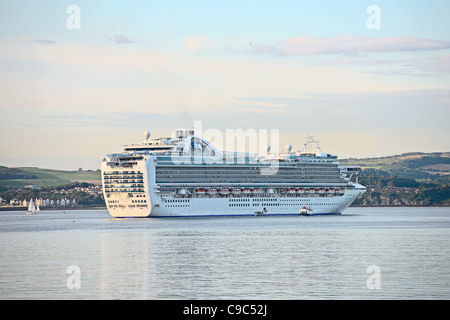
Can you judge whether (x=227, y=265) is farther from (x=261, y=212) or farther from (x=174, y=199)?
(x=261, y=212)

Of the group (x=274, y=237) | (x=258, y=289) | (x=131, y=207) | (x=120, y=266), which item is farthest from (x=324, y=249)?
(x=131, y=207)

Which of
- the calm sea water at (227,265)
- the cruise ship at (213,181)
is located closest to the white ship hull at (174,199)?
the cruise ship at (213,181)

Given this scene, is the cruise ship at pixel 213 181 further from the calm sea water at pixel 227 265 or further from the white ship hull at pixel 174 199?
the calm sea water at pixel 227 265

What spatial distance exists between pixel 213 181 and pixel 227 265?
61.8 meters

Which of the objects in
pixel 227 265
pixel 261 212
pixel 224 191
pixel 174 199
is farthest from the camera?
pixel 261 212

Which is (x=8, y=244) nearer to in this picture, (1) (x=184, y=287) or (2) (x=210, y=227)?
(2) (x=210, y=227)

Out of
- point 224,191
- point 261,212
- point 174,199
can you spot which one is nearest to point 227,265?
point 174,199

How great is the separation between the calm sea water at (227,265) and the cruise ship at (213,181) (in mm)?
24590

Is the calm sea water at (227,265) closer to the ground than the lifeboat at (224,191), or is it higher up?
closer to the ground

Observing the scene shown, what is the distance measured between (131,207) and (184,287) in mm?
64074

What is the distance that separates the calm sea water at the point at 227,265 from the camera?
1512 inches

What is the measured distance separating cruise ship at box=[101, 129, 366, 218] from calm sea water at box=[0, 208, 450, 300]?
24590 mm

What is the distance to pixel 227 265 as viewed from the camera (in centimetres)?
4803

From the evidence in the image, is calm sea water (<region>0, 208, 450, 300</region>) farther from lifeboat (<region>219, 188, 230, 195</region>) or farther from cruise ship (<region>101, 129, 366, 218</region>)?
lifeboat (<region>219, 188, 230, 195</region>)
